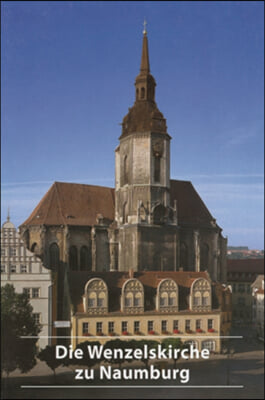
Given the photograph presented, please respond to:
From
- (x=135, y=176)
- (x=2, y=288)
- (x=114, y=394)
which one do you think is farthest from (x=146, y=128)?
(x=114, y=394)

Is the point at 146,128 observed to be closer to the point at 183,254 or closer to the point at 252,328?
the point at 183,254

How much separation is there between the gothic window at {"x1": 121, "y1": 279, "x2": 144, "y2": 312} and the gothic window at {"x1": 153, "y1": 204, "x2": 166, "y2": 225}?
38.8 ft

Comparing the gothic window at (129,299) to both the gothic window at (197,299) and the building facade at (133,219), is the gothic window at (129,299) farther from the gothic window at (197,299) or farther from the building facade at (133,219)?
the building facade at (133,219)

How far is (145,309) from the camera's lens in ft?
117

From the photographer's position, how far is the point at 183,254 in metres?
50.2

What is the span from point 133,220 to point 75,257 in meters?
6.70

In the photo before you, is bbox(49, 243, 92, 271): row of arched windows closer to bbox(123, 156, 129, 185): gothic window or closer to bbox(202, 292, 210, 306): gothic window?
bbox(123, 156, 129, 185): gothic window

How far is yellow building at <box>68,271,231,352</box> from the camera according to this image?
33750 mm

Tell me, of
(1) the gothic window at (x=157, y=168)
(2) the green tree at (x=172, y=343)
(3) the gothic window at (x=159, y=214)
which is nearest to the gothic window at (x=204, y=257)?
(3) the gothic window at (x=159, y=214)

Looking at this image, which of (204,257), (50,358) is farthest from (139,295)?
(204,257)

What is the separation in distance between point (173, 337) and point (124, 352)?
264 inches

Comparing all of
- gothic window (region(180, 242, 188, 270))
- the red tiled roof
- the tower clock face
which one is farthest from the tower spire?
gothic window (region(180, 242, 188, 270))

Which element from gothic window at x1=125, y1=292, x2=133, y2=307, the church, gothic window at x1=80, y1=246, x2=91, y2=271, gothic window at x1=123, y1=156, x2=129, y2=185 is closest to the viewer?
gothic window at x1=125, y1=292, x2=133, y2=307

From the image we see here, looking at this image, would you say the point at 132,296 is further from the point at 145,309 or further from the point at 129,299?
the point at 145,309
